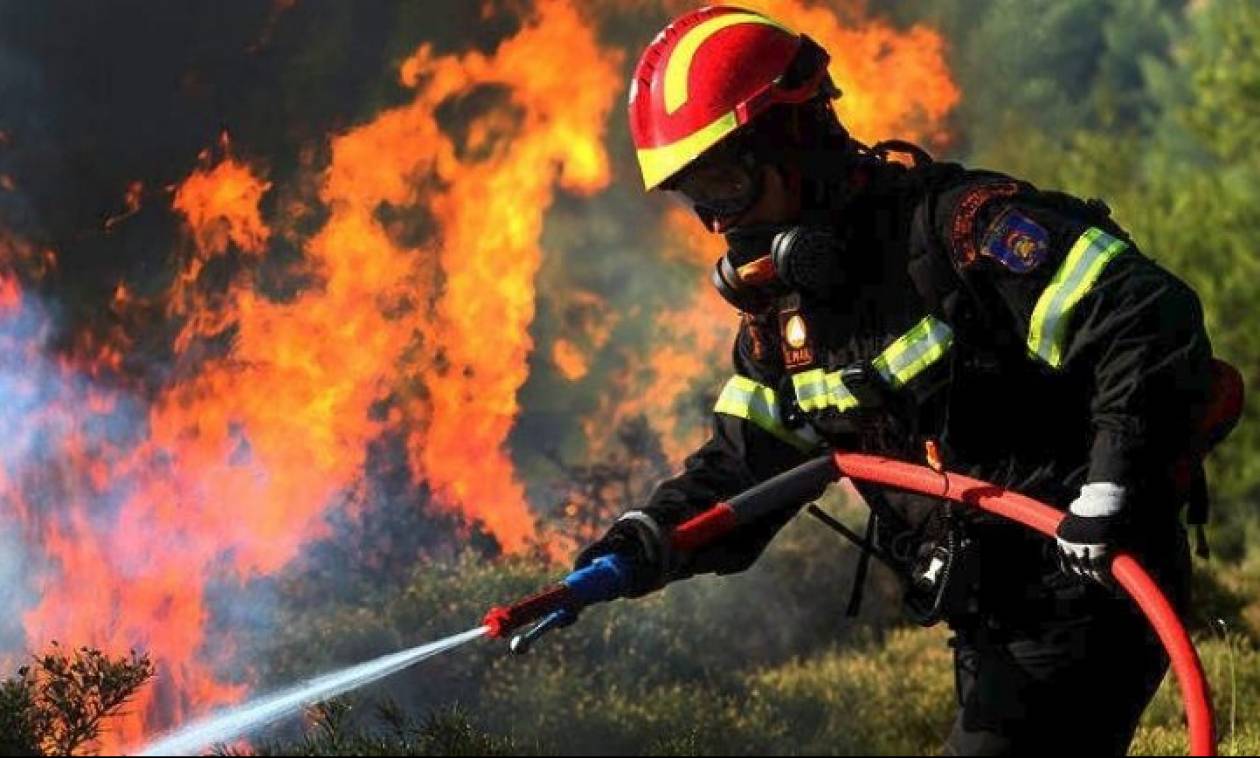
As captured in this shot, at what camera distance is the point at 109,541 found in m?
5.93

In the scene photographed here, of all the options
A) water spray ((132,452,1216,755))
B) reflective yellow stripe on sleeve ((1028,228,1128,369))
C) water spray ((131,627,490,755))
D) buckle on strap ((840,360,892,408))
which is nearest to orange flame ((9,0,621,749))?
water spray ((131,627,490,755))

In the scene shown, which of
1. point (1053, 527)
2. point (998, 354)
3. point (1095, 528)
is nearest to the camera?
point (1095, 528)

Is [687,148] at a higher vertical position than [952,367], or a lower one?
higher

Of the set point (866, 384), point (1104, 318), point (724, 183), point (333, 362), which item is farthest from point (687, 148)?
point (333, 362)

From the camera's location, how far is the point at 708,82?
3.75 metres

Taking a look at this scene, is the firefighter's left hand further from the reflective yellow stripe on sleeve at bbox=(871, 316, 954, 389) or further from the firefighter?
the reflective yellow stripe on sleeve at bbox=(871, 316, 954, 389)

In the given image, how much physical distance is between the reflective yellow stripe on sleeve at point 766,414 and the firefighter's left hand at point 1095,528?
0.85 metres

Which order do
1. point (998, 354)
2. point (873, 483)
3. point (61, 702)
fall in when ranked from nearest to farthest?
point (998, 354) → point (873, 483) → point (61, 702)

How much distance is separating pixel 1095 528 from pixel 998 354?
43cm

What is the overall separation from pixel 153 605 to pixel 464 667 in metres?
2.02

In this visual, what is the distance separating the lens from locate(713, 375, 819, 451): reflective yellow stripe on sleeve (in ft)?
13.2

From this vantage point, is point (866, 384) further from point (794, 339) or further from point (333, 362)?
point (333, 362)

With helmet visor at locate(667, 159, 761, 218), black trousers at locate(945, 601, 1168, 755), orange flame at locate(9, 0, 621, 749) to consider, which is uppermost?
orange flame at locate(9, 0, 621, 749)

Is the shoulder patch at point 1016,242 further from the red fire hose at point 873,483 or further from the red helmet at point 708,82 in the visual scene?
the red helmet at point 708,82
